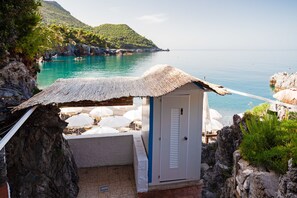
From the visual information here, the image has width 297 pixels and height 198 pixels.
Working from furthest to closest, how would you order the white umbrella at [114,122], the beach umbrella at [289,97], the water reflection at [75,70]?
the water reflection at [75,70] < the white umbrella at [114,122] < the beach umbrella at [289,97]

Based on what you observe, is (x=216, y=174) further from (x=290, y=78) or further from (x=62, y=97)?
(x=290, y=78)

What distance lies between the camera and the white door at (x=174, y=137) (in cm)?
665

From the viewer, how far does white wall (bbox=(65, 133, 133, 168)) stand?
8.11 meters

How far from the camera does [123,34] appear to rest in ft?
453

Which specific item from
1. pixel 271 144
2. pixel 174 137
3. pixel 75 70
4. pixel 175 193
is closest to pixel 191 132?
pixel 174 137

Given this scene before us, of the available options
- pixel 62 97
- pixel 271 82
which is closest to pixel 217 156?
pixel 62 97

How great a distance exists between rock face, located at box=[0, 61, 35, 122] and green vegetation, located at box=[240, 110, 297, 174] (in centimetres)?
528

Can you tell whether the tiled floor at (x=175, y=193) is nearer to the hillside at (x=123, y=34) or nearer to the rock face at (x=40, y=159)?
the rock face at (x=40, y=159)

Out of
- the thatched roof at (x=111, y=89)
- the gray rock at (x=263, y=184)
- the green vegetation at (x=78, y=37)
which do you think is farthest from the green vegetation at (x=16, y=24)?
the green vegetation at (x=78, y=37)

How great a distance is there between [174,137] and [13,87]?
4580 millimetres

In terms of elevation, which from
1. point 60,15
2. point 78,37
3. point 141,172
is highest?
point 60,15

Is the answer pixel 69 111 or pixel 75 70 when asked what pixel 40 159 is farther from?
pixel 75 70

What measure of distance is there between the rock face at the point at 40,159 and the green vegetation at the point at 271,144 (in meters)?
4.75

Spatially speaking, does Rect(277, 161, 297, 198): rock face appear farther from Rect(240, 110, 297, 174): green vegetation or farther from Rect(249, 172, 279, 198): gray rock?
Rect(240, 110, 297, 174): green vegetation
